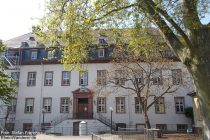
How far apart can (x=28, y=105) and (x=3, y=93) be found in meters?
20.6

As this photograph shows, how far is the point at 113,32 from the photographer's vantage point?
12.6 meters

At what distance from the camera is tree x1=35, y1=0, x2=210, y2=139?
301 inches

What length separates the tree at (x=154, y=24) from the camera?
25.1ft

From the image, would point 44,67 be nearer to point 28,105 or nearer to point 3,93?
point 28,105

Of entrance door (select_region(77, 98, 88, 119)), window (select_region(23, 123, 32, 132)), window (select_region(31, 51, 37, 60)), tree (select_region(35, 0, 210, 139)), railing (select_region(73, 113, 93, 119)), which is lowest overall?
window (select_region(23, 123, 32, 132))

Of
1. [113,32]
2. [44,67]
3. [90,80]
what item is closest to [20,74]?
[44,67]

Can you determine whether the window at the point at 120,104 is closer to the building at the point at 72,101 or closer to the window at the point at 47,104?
the building at the point at 72,101

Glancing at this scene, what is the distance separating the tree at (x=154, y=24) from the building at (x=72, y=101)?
18262 mm

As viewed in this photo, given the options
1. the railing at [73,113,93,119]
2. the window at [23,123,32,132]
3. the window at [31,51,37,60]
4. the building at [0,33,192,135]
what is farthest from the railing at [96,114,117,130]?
Result: the window at [31,51,37,60]

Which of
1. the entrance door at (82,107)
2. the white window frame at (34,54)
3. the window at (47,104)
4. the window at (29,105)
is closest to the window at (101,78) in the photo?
the entrance door at (82,107)

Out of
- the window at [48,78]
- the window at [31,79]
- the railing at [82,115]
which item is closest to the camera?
the railing at [82,115]

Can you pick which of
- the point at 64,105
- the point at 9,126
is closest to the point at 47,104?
the point at 64,105

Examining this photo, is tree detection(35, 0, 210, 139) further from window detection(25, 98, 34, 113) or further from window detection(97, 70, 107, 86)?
window detection(25, 98, 34, 113)

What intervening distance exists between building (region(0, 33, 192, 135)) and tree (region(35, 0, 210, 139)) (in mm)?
18262
